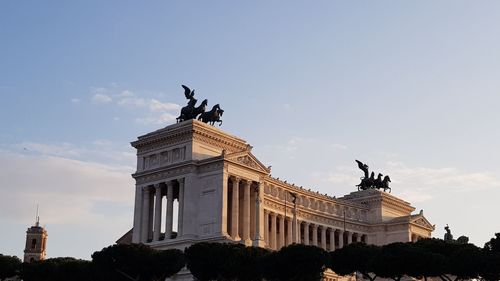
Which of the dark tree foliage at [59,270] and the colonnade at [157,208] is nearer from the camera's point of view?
Answer: the dark tree foliage at [59,270]

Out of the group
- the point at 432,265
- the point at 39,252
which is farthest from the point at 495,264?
the point at 39,252

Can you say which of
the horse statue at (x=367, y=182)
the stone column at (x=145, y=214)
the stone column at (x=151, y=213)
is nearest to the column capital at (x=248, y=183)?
the stone column at (x=151, y=213)

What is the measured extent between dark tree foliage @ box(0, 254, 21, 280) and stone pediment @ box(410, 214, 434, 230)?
247 feet

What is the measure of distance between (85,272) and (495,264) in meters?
49.4

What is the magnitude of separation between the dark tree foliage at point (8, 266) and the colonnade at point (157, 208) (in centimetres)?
1770

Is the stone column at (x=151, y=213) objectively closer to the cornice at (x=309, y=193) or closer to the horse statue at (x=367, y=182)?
the cornice at (x=309, y=193)

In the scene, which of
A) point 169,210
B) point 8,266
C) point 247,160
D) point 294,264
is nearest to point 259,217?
point 247,160

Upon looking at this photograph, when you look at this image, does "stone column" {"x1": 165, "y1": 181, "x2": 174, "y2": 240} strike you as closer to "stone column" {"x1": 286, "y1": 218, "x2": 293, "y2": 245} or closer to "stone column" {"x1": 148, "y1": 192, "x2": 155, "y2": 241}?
"stone column" {"x1": 148, "y1": 192, "x2": 155, "y2": 241}

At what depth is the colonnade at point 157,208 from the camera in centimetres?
10619

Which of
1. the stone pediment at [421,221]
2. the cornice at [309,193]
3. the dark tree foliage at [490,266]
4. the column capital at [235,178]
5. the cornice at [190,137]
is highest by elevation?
the cornice at [190,137]

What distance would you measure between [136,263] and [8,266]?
77.3ft

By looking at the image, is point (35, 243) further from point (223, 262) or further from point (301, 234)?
point (223, 262)

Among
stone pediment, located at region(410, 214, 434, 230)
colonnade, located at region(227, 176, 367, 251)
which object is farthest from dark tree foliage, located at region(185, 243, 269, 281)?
stone pediment, located at region(410, 214, 434, 230)

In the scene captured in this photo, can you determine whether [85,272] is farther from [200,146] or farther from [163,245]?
[200,146]
